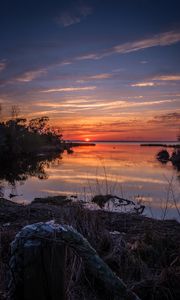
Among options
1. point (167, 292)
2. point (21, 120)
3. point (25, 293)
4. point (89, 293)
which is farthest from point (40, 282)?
point (21, 120)

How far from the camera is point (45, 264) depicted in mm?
1805

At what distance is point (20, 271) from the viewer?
1.82 m

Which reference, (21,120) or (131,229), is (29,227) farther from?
(21,120)

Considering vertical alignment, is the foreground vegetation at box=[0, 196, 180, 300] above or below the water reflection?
above

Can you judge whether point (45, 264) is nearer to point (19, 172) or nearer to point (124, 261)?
point (124, 261)

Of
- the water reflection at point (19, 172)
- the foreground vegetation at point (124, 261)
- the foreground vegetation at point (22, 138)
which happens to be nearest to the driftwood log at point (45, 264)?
the foreground vegetation at point (124, 261)

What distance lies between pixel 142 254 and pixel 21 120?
9387cm

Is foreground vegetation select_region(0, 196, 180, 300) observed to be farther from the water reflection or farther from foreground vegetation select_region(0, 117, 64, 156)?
foreground vegetation select_region(0, 117, 64, 156)

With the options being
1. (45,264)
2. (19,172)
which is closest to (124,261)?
(45,264)

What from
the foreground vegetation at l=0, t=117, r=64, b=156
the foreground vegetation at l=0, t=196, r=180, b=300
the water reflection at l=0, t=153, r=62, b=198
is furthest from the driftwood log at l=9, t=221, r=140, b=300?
the foreground vegetation at l=0, t=117, r=64, b=156

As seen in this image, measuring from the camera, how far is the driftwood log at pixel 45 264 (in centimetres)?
180

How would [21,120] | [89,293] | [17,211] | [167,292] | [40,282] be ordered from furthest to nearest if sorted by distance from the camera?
[21,120] < [17,211] < [167,292] < [89,293] < [40,282]

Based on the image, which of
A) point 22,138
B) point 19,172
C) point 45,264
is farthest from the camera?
point 22,138

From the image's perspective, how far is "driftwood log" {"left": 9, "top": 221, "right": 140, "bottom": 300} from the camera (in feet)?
5.91
